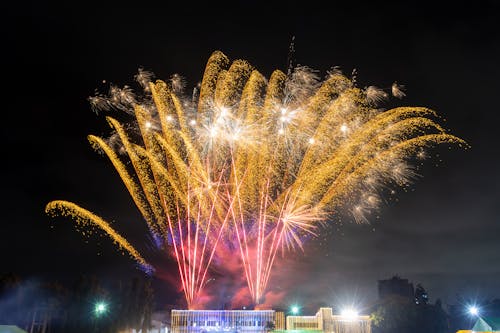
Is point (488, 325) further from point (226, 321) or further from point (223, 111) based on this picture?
point (223, 111)

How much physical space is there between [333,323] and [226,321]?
6.42 m

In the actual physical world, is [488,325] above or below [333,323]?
below

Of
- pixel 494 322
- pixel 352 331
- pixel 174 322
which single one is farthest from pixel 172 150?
pixel 494 322

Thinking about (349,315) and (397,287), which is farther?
(397,287)

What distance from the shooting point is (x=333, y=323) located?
24.3 m

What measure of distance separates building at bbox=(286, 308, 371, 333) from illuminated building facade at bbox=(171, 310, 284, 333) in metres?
1.34

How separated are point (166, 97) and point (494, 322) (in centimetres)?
3143

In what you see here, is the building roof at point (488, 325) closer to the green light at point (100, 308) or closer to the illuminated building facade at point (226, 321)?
the illuminated building facade at point (226, 321)

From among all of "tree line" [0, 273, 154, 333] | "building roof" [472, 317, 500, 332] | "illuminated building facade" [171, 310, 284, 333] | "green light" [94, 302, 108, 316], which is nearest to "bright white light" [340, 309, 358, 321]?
"illuminated building facade" [171, 310, 284, 333]

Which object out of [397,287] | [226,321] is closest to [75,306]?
[226,321]

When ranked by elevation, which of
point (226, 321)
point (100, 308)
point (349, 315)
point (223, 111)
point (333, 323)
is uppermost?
point (223, 111)

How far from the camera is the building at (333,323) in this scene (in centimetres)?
2408

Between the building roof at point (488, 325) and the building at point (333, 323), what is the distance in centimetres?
1395

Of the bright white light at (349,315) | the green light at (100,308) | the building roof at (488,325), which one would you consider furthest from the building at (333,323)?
the green light at (100,308)
